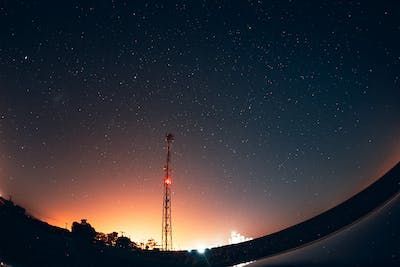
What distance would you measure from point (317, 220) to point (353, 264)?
3518mm

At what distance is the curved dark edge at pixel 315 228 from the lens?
11.3 meters

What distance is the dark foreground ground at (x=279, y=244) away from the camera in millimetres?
9453

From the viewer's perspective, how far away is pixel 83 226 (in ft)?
53.7

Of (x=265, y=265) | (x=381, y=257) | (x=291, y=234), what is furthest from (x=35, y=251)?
(x=381, y=257)

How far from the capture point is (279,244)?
43.2 feet

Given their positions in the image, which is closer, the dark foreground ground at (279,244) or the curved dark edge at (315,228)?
the dark foreground ground at (279,244)

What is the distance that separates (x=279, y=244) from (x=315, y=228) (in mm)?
1526

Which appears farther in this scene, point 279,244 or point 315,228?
point 279,244

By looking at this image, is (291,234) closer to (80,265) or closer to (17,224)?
(80,265)

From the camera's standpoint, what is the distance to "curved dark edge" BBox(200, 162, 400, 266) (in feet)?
37.0

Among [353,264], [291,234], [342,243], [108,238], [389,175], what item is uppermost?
[108,238]

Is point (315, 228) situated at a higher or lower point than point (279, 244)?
higher

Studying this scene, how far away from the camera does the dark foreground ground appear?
945 centimetres

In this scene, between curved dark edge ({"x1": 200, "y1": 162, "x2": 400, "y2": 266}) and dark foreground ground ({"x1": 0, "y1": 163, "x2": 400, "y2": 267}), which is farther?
curved dark edge ({"x1": 200, "y1": 162, "x2": 400, "y2": 266})
